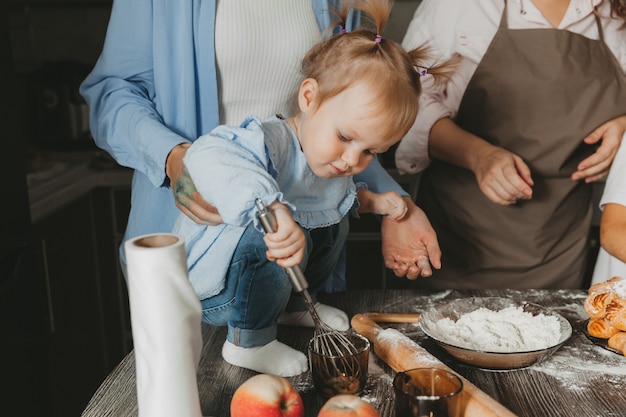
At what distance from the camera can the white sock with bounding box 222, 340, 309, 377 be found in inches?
41.8

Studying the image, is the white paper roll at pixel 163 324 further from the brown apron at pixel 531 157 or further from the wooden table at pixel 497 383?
Answer: the brown apron at pixel 531 157

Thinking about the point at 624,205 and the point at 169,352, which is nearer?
the point at 169,352

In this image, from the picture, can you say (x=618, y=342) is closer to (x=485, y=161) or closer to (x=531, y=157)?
(x=485, y=161)

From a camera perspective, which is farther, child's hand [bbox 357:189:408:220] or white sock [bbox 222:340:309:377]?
child's hand [bbox 357:189:408:220]

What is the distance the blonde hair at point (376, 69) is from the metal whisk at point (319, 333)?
28cm

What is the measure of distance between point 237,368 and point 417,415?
0.36m

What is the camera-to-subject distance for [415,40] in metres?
1.63

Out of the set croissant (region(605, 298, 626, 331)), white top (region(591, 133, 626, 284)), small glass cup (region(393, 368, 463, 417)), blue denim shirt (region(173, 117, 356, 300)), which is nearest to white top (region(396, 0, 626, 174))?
white top (region(591, 133, 626, 284))

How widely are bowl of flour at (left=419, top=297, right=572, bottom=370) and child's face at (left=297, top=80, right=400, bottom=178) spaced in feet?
0.95

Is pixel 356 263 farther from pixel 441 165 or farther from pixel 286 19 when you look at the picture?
pixel 286 19

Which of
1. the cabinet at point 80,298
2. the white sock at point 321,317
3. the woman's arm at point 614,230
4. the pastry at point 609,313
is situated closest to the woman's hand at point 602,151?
the woman's arm at point 614,230

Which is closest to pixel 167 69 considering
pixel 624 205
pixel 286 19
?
pixel 286 19

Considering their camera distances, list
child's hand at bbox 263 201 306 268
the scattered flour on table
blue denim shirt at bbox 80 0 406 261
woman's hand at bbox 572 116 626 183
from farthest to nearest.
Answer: woman's hand at bbox 572 116 626 183
blue denim shirt at bbox 80 0 406 261
the scattered flour on table
child's hand at bbox 263 201 306 268

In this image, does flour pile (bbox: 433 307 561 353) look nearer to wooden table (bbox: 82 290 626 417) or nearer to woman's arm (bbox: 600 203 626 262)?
wooden table (bbox: 82 290 626 417)
